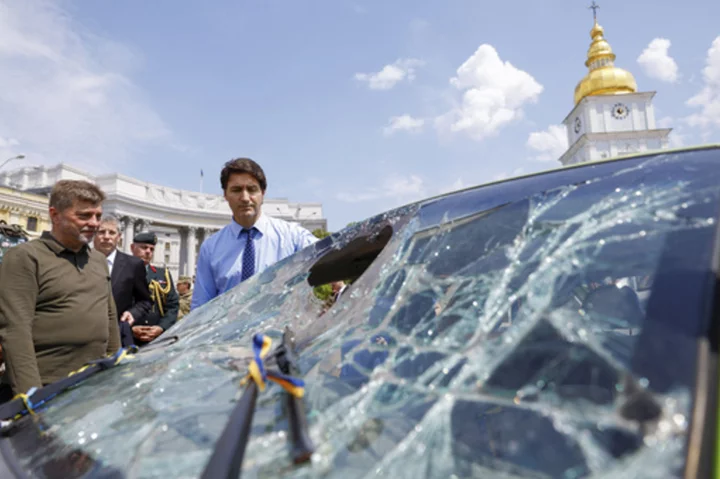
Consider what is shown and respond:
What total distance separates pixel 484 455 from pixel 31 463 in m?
0.84

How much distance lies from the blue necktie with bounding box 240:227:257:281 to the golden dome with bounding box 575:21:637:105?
48028 mm

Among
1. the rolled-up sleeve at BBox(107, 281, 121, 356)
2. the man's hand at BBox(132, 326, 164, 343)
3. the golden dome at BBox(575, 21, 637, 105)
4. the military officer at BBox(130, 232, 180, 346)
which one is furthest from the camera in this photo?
the golden dome at BBox(575, 21, 637, 105)

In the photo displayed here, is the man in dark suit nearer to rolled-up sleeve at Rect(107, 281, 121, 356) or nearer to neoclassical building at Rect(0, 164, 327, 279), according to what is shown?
rolled-up sleeve at Rect(107, 281, 121, 356)

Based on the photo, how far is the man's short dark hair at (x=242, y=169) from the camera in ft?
8.52

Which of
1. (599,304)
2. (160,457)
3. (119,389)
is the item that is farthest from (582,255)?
(119,389)

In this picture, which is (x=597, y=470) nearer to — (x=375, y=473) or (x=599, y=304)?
(x=375, y=473)

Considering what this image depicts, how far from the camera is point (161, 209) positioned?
5009 cm

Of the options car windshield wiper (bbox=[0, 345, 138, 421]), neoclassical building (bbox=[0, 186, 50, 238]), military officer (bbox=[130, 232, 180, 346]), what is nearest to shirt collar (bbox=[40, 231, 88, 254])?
car windshield wiper (bbox=[0, 345, 138, 421])

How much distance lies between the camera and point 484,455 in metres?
0.67

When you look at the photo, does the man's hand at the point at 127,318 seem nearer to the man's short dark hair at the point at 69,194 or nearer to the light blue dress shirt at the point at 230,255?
the light blue dress shirt at the point at 230,255

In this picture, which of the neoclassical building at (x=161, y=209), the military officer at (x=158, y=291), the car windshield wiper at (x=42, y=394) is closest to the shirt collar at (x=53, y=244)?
the car windshield wiper at (x=42, y=394)

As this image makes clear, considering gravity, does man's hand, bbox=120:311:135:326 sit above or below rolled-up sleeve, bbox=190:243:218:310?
below

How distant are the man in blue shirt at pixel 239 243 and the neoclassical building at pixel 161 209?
159 feet

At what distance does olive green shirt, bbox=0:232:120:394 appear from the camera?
2.02 metres
